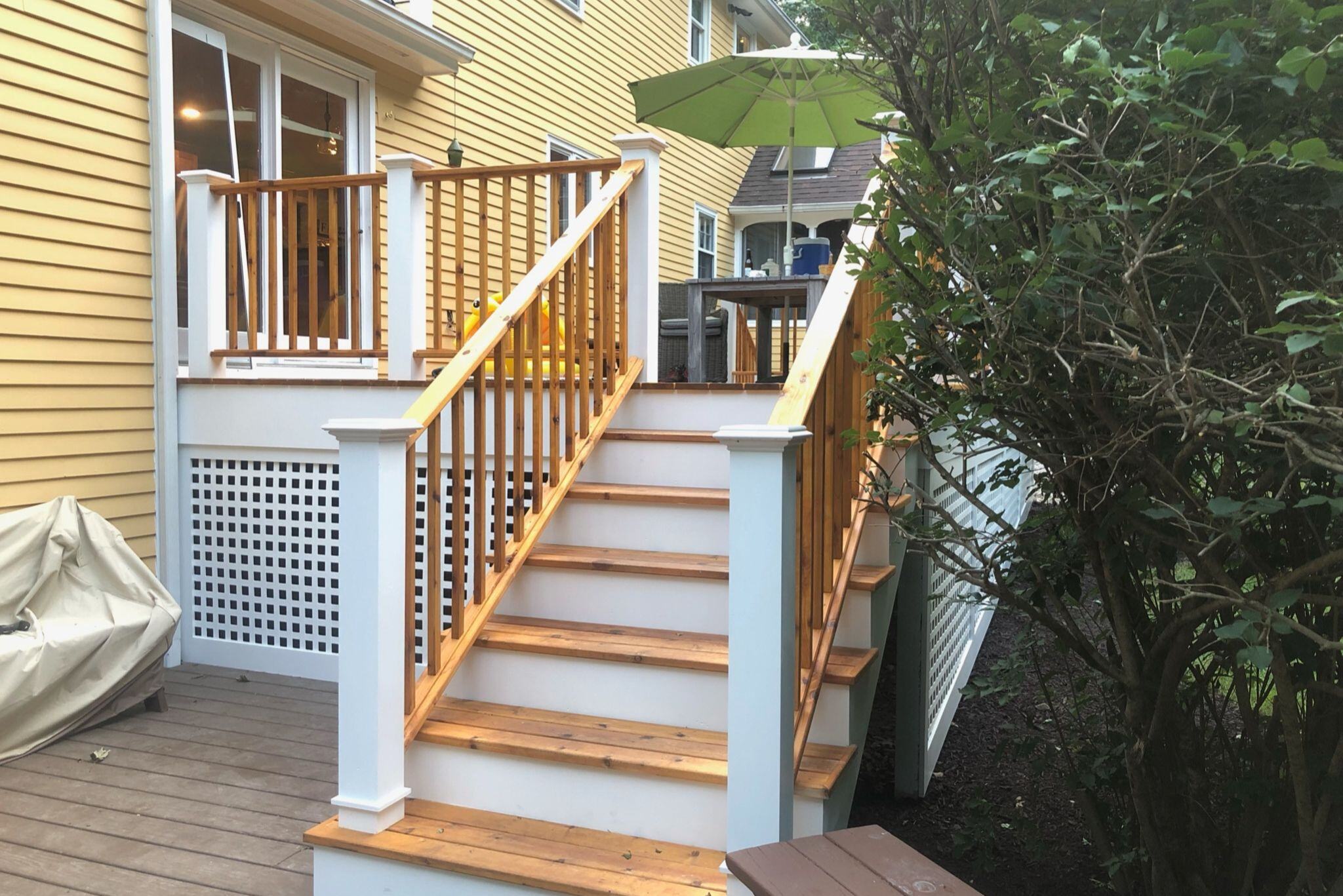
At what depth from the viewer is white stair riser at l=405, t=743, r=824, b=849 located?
261 cm

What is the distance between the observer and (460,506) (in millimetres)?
2953

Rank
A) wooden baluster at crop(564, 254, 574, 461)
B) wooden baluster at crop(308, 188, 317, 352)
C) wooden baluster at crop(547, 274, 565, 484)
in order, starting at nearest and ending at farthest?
wooden baluster at crop(547, 274, 565, 484), wooden baluster at crop(564, 254, 574, 461), wooden baluster at crop(308, 188, 317, 352)

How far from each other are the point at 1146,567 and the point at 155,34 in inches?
192

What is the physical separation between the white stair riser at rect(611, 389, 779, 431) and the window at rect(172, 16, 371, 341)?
1.66m

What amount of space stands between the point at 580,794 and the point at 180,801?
4.87 ft

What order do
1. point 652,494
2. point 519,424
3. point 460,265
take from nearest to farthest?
point 519,424, point 652,494, point 460,265

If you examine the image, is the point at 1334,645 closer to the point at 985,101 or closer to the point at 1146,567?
the point at 1146,567

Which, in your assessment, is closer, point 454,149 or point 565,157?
point 454,149

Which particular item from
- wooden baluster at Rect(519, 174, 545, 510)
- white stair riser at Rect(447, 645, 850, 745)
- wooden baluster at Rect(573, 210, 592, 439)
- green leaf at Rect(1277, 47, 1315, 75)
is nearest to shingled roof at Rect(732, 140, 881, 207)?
wooden baluster at Rect(573, 210, 592, 439)

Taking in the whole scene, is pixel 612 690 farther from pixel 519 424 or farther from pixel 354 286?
pixel 354 286

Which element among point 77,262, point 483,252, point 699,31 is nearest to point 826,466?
point 483,252

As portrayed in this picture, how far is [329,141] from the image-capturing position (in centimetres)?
634

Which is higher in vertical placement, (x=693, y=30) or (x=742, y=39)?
(x=742, y=39)

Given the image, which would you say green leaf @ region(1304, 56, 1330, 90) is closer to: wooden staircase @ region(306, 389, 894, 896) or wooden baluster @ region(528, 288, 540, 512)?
wooden staircase @ region(306, 389, 894, 896)
